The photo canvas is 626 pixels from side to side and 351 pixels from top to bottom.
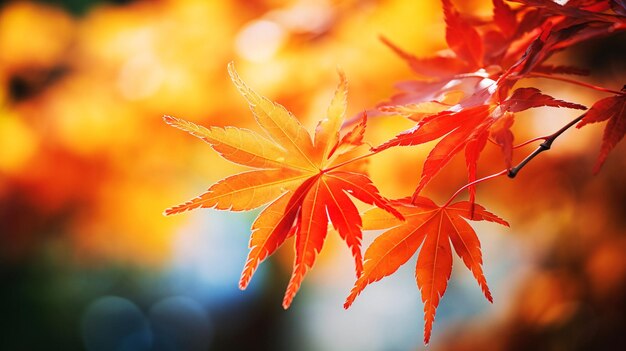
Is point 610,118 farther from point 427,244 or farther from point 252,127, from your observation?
point 252,127

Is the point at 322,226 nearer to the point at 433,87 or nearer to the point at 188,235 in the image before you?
the point at 433,87

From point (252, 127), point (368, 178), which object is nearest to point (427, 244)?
point (368, 178)

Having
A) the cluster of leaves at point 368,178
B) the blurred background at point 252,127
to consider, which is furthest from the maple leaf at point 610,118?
the blurred background at point 252,127

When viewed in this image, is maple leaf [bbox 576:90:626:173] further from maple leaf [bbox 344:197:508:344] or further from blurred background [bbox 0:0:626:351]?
blurred background [bbox 0:0:626:351]

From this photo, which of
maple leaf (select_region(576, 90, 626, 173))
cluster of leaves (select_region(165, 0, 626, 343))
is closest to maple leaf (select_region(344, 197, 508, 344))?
cluster of leaves (select_region(165, 0, 626, 343))

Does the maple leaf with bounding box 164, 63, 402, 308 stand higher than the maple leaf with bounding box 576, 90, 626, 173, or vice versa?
the maple leaf with bounding box 164, 63, 402, 308

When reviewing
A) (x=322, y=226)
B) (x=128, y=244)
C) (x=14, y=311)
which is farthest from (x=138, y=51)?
(x=14, y=311)

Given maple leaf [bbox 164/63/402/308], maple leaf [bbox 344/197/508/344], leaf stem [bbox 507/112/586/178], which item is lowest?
maple leaf [bbox 344/197/508/344]

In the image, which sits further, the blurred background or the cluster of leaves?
the blurred background
